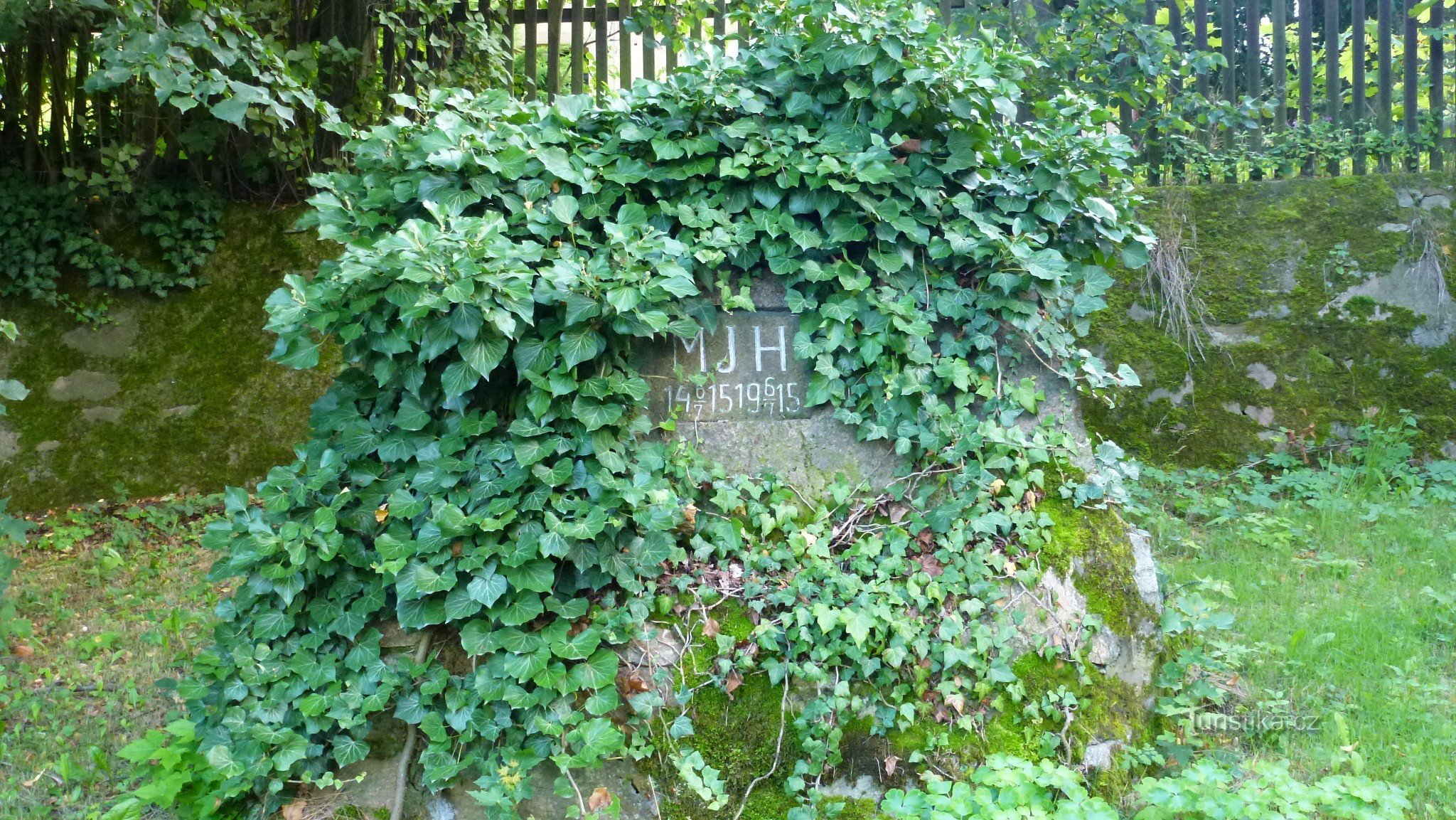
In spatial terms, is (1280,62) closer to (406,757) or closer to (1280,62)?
(1280,62)

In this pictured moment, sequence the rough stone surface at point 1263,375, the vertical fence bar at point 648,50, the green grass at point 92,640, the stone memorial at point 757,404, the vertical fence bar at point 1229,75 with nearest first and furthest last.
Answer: the green grass at point 92,640 < the stone memorial at point 757,404 < the rough stone surface at point 1263,375 < the vertical fence bar at point 648,50 < the vertical fence bar at point 1229,75

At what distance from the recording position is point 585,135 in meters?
3.42

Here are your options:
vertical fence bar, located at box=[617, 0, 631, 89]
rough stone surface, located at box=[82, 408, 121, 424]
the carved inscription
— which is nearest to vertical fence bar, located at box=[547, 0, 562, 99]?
vertical fence bar, located at box=[617, 0, 631, 89]

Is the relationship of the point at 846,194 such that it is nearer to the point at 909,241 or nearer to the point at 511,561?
the point at 909,241

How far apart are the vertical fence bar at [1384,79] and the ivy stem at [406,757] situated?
6.37 m

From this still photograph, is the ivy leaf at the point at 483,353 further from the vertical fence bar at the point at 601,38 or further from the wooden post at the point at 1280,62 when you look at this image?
the wooden post at the point at 1280,62

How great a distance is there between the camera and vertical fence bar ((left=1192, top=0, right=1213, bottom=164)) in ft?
19.3

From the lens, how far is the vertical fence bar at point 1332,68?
573 centimetres

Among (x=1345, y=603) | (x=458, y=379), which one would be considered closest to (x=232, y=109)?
(x=458, y=379)

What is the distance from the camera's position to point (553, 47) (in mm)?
6598

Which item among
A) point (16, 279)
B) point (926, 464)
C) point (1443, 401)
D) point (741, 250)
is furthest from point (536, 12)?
point (1443, 401)

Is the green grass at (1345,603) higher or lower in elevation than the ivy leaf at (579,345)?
lower

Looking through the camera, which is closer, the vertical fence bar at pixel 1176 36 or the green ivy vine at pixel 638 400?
the green ivy vine at pixel 638 400

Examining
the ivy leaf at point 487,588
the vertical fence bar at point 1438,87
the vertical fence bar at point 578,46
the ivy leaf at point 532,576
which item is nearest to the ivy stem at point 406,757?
the ivy leaf at point 487,588
